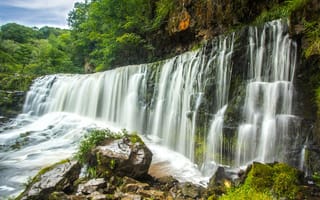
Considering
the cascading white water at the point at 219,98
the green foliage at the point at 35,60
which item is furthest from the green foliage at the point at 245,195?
the green foliage at the point at 35,60

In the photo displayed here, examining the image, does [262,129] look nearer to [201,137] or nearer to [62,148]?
[201,137]

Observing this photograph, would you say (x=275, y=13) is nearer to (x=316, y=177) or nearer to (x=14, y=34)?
(x=316, y=177)

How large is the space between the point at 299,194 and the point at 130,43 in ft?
45.6

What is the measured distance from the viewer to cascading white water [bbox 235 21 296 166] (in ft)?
22.3

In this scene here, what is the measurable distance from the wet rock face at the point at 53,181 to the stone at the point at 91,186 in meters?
0.34

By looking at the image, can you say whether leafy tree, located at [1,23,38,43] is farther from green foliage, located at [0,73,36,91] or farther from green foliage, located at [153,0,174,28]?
green foliage, located at [153,0,174,28]

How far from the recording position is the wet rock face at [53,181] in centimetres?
544

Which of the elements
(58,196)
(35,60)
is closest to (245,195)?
(58,196)

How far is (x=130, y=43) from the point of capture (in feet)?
55.7

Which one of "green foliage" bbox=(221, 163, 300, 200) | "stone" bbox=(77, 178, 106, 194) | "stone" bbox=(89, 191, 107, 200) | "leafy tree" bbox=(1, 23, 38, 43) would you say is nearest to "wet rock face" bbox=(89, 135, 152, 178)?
"stone" bbox=(77, 178, 106, 194)

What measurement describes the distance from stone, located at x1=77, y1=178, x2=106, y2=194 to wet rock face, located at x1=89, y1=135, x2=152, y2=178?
19.5 inches

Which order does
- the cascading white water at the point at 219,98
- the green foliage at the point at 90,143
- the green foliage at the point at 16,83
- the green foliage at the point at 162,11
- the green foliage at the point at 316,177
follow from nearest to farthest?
the green foliage at the point at 316,177
the green foliage at the point at 90,143
the cascading white water at the point at 219,98
the green foliage at the point at 162,11
the green foliage at the point at 16,83

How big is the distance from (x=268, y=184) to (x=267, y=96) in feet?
10.0

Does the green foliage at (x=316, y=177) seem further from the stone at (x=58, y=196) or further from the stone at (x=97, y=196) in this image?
the stone at (x=58, y=196)
